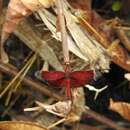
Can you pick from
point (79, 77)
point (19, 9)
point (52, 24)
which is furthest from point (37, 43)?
point (79, 77)

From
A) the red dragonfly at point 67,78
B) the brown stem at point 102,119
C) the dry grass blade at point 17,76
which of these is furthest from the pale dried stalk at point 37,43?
the red dragonfly at point 67,78

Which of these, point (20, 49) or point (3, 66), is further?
point (20, 49)

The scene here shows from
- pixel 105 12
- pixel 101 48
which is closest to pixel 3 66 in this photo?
pixel 101 48

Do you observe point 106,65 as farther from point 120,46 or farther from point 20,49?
point 20,49

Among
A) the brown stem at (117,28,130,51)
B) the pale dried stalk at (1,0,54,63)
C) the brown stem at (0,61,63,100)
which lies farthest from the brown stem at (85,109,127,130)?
the pale dried stalk at (1,0,54,63)

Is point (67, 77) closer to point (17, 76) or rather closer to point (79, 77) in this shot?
point (79, 77)

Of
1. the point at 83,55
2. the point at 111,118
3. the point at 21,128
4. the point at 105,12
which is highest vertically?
the point at 105,12
